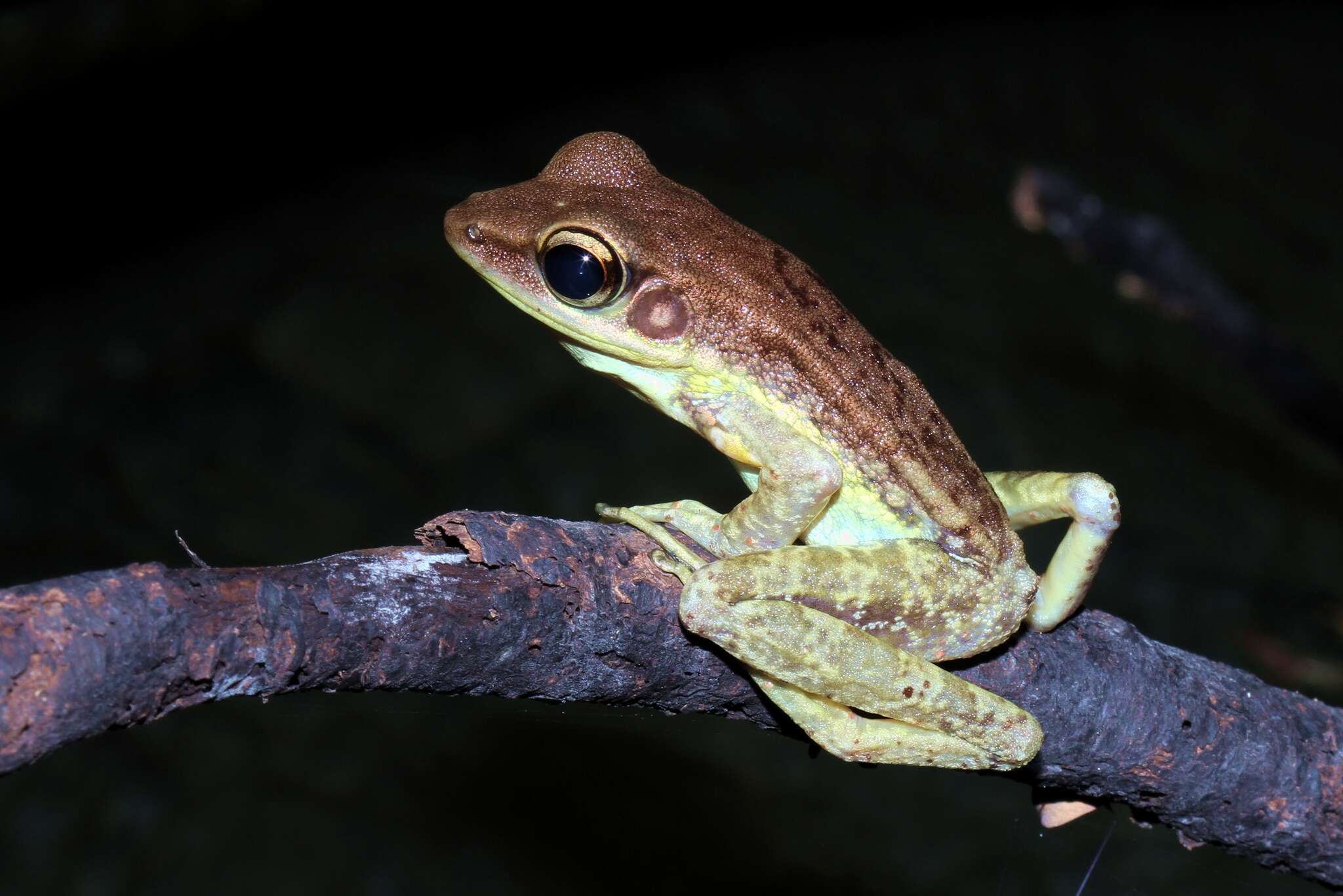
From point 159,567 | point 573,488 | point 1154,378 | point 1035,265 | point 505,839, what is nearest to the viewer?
point 159,567

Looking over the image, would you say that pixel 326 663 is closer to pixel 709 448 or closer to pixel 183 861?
pixel 183 861

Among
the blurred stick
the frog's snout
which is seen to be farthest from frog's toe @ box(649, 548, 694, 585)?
the blurred stick

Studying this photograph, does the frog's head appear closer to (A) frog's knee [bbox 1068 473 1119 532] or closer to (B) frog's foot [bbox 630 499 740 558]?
(B) frog's foot [bbox 630 499 740 558]

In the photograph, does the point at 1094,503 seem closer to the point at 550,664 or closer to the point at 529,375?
the point at 550,664

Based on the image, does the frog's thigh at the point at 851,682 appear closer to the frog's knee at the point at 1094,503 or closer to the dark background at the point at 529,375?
the frog's knee at the point at 1094,503

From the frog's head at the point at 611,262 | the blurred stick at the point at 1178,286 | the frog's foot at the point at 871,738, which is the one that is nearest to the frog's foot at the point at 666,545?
the frog's foot at the point at 871,738

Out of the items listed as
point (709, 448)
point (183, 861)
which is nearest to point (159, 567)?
point (183, 861)
